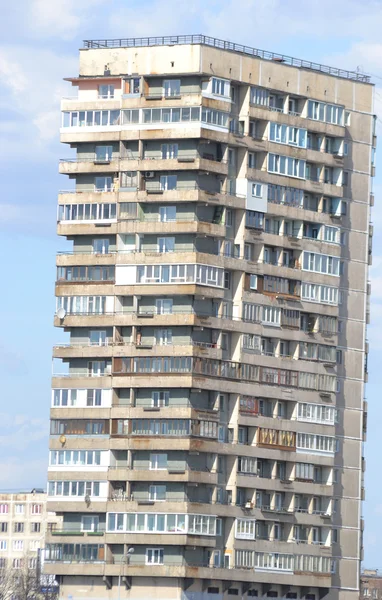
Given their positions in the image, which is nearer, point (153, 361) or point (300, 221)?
point (153, 361)

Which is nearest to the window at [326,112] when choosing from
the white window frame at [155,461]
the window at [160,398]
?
the window at [160,398]

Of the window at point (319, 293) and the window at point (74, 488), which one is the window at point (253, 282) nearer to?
the window at point (319, 293)

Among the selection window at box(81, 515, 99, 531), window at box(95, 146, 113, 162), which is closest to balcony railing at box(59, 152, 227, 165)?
window at box(95, 146, 113, 162)

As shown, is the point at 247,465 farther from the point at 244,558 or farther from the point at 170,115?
the point at 170,115

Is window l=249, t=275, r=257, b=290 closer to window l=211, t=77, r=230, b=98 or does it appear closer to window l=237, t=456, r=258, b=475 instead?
window l=237, t=456, r=258, b=475

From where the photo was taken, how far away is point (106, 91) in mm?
163750

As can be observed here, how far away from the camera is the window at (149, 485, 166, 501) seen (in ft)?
511

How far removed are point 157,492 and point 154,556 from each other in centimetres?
555

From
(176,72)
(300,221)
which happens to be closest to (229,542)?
(300,221)

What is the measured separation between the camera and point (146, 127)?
160 m

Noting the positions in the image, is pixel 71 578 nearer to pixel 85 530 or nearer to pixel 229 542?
pixel 85 530

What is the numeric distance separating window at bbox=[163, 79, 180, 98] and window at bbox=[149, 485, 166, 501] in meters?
35.2

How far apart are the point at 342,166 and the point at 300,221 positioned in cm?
795

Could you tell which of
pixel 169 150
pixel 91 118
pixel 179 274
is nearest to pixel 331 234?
pixel 169 150
